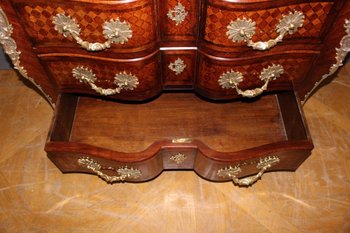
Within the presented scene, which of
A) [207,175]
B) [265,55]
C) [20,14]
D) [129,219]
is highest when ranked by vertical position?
[20,14]

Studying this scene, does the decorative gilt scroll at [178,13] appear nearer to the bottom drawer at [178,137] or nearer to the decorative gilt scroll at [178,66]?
the decorative gilt scroll at [178,66]

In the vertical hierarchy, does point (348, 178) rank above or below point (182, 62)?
below

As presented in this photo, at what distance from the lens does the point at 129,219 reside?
1.14m

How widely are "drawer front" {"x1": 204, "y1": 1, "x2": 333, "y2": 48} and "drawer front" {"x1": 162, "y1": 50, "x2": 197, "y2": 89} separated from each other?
0.10 metres

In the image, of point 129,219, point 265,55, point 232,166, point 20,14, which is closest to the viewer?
point 20,14

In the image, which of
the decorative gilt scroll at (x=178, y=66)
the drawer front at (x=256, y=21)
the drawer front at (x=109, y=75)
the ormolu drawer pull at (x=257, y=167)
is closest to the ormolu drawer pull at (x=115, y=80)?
the drawer front at (x=109, y=75)

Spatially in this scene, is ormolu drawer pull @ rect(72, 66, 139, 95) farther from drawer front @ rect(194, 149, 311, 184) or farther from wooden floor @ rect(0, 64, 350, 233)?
wooden floor @ rect(0, 64, 350, 233)

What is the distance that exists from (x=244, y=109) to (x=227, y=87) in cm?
27

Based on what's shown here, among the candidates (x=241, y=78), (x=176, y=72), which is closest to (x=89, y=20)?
(x=176, y=72)

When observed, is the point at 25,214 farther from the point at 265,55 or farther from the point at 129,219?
the point at 265,55

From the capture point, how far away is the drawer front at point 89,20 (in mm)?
742

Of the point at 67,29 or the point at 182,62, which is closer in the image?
the point at 67,29

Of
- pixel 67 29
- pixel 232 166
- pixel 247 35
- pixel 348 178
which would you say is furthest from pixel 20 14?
pixel 348 178

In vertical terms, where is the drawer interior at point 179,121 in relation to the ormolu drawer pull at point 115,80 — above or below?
below
